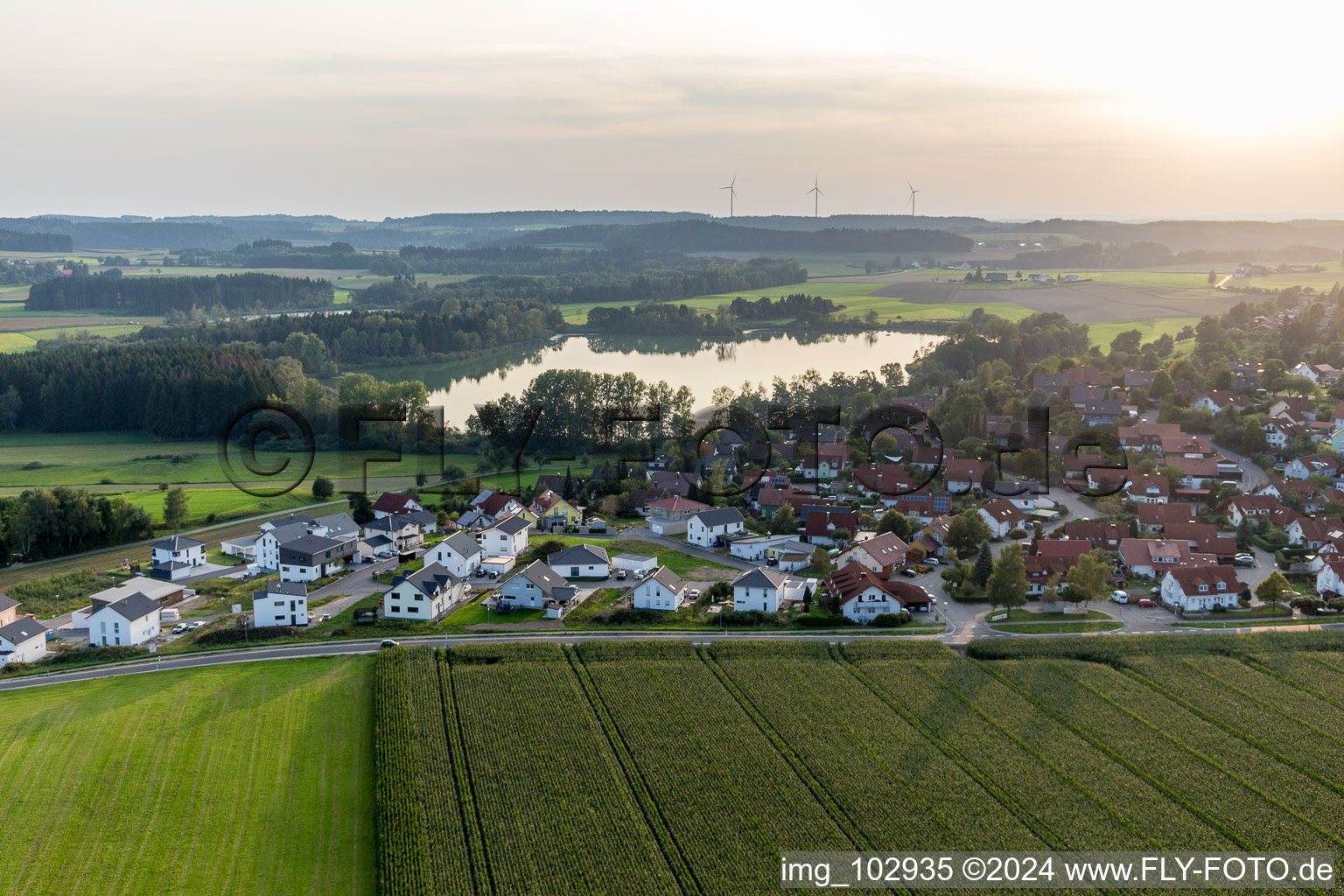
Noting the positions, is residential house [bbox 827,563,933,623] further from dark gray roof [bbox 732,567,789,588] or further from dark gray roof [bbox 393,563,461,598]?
dark gray roof [bbox 393,563,461,598]

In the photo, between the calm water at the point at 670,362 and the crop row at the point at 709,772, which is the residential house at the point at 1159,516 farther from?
the calm water at the point at 670,362

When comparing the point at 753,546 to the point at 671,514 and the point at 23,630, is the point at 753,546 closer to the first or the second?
the point at 671,514

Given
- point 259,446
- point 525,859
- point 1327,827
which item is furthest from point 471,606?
point 259,446

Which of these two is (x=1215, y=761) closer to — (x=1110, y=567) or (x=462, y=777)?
(x=1110, y=567)

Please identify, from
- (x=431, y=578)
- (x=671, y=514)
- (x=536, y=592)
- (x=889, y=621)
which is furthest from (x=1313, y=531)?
(x=431, y=578)

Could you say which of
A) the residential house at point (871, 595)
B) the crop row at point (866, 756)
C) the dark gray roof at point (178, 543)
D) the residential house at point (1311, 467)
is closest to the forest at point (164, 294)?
the dark gray roof at point (178, 543)

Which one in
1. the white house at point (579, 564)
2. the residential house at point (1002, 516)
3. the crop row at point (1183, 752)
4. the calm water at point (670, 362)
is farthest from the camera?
the calm water at point (670, 362)

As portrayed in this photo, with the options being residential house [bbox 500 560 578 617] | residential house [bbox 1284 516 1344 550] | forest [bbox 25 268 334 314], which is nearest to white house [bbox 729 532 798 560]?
residential house [bbox 500 560 578 617]
